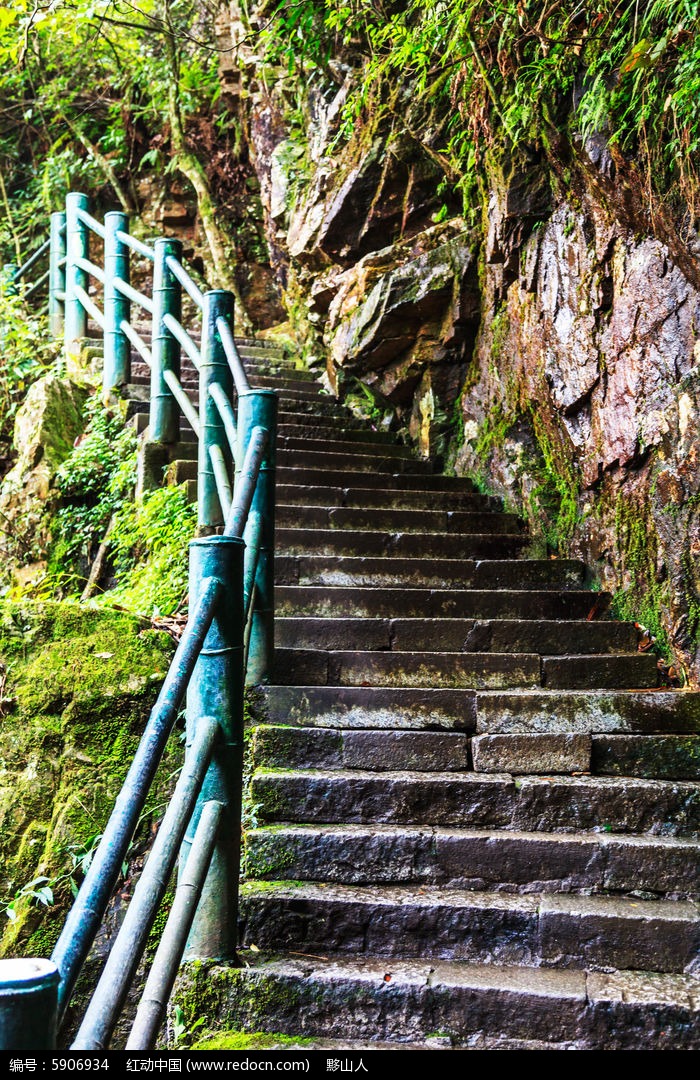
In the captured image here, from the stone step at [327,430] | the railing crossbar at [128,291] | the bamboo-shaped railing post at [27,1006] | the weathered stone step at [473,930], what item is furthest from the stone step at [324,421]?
the bamboo-shaped railing post at [27,1006]

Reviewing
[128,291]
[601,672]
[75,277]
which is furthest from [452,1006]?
[75,277]

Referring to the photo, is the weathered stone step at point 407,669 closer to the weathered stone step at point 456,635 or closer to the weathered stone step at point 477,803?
the weathered stone step at point 456,635

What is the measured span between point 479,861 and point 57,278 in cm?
607

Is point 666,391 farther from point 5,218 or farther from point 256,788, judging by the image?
point 5,218

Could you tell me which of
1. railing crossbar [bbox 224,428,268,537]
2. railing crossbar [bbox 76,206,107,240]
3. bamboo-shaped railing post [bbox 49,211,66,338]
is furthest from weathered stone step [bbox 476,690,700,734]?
bamboo-shaped railing post [bbox 49,211,66,338]

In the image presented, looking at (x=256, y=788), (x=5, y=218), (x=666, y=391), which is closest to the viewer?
(x=256, y=788)

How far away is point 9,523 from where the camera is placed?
5496 mm

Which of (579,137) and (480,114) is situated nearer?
(579,137)

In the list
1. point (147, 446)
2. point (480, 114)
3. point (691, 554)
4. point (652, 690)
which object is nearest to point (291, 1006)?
point (652, 690)

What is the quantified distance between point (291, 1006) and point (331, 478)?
138 inches

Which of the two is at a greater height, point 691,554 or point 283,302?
point 283,302

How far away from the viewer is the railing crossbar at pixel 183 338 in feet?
12.9

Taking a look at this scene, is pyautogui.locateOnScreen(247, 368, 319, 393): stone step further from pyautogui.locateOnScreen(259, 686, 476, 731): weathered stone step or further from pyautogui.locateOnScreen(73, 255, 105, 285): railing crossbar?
pyautogui.locateOnScreen(259, 686, 476, 731): weathered stone step

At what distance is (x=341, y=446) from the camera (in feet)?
20.4
